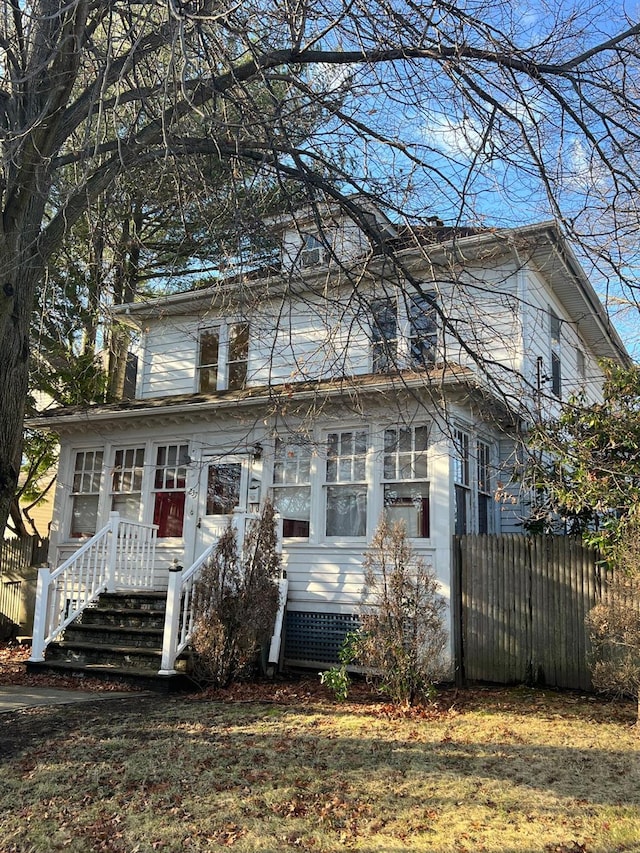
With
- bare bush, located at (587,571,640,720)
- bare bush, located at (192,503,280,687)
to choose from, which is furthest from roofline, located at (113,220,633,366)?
bare bush, located at (192,503,280,687)

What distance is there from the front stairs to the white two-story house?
1430 mm

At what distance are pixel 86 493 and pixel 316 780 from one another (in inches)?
360

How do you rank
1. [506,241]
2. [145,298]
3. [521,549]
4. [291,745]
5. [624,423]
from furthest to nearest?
[145,298]
[521,549]
[624,423]
[291,745]
[506,241]

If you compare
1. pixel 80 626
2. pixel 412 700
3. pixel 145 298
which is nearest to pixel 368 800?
pixel 412 700

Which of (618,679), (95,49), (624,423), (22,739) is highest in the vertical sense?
(95,49)

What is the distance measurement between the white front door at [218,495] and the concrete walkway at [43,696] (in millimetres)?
3604

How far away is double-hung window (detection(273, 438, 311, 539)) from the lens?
36.6 feet

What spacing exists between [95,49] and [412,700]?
6631 millimetres

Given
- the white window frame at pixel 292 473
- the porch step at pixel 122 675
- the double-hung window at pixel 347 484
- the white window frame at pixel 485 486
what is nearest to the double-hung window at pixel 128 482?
the white window frame at pixel 292 473

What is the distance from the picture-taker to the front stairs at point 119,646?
879cm

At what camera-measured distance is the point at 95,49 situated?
5.20m

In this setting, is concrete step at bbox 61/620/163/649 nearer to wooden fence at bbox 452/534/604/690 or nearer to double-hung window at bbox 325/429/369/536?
double-hung window at bbox 325/429/369/536

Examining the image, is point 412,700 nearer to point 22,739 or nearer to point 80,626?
point 22,739

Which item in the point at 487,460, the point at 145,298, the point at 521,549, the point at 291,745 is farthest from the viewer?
the point at 145,298
